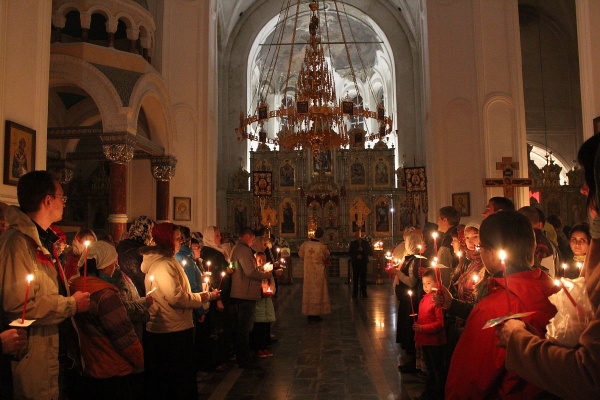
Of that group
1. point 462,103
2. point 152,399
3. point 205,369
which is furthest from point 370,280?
point 152,399

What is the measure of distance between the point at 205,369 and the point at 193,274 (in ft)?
4.88

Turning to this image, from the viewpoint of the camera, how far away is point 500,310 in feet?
6.16

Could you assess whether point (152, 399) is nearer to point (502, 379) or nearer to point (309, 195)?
point (502, 379)

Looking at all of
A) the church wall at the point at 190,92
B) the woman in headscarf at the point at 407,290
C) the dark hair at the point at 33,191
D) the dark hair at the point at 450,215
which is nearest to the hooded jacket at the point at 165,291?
the dark hair at the point at 33,191

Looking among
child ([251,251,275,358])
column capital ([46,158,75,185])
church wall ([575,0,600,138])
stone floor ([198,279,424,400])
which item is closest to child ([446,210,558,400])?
stone floor ([198,279,424,400])

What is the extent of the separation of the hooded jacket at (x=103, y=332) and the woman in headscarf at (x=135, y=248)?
996 millimetres

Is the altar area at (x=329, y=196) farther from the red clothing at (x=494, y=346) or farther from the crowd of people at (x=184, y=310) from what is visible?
the red clothing at (x=494, y=346)

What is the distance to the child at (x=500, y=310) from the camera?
5.99 feet

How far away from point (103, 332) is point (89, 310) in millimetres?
166

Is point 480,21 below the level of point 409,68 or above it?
below

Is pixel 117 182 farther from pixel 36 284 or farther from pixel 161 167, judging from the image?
pixel 36 284

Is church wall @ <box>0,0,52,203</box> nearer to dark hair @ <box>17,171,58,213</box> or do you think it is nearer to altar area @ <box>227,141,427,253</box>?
dark hair @ <box>17,171,58,213</box>

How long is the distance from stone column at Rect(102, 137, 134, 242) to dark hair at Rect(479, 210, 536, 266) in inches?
294

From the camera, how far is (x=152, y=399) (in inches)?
148
